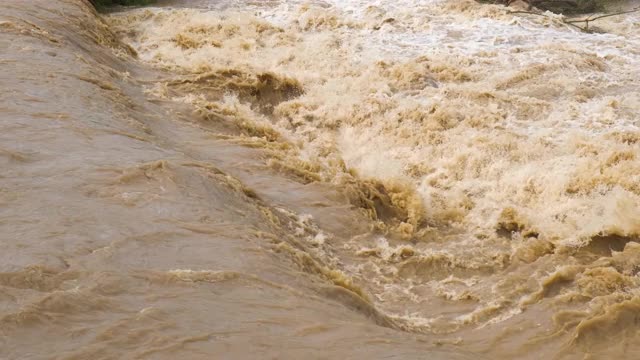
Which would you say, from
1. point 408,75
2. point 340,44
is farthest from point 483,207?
point 340,44

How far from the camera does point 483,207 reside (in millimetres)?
5844

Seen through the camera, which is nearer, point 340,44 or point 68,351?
point 68,351

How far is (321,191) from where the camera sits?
582 centimetres

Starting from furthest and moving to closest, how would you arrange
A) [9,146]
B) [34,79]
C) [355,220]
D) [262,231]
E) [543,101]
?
[543,101] < [34,79] < [355,220] < [9,146] < [262,231]

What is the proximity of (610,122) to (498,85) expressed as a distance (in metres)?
1.56

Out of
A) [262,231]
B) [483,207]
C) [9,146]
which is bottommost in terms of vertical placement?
[483,207]

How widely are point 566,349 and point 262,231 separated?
199 centimetres

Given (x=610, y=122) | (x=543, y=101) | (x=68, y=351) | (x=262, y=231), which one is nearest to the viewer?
(x=68, y=351)

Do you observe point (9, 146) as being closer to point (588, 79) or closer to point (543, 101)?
point (543, 101)

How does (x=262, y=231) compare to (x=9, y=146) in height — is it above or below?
below

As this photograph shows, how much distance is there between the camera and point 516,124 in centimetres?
742

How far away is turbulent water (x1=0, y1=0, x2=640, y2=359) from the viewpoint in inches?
133

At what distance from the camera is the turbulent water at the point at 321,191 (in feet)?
11.1

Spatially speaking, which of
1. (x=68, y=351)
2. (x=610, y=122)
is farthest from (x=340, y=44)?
(x=68, y=351)
